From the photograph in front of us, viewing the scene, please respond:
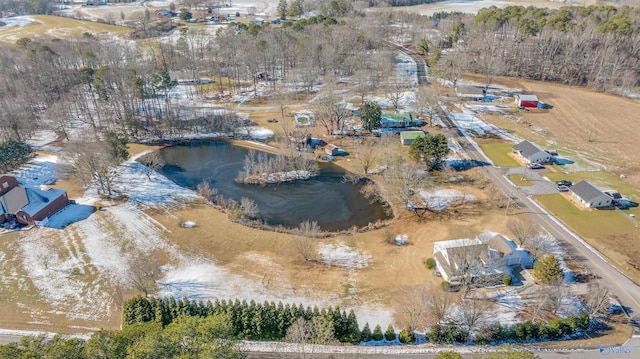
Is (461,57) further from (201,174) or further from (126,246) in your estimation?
(126,246)

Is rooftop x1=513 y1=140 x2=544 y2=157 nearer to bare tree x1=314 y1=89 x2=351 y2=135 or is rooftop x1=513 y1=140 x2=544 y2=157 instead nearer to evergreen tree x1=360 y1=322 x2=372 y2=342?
bare tree x1=314 y1=89 x2=351 y2=135

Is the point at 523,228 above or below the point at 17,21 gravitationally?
below

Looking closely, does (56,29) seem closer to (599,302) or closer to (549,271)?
(549,271)

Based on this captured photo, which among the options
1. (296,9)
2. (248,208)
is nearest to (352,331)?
(248,208)

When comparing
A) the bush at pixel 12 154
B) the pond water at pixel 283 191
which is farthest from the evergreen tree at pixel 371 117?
the bush at pixel 12 154

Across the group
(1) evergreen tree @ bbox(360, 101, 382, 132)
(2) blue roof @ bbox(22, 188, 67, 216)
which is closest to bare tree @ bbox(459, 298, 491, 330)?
(1) evergreen tree @ bbox(360, 101, 382, 132)

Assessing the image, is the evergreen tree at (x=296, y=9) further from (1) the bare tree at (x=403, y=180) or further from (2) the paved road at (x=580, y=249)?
(2) the paved road at (x=580, y=249)
